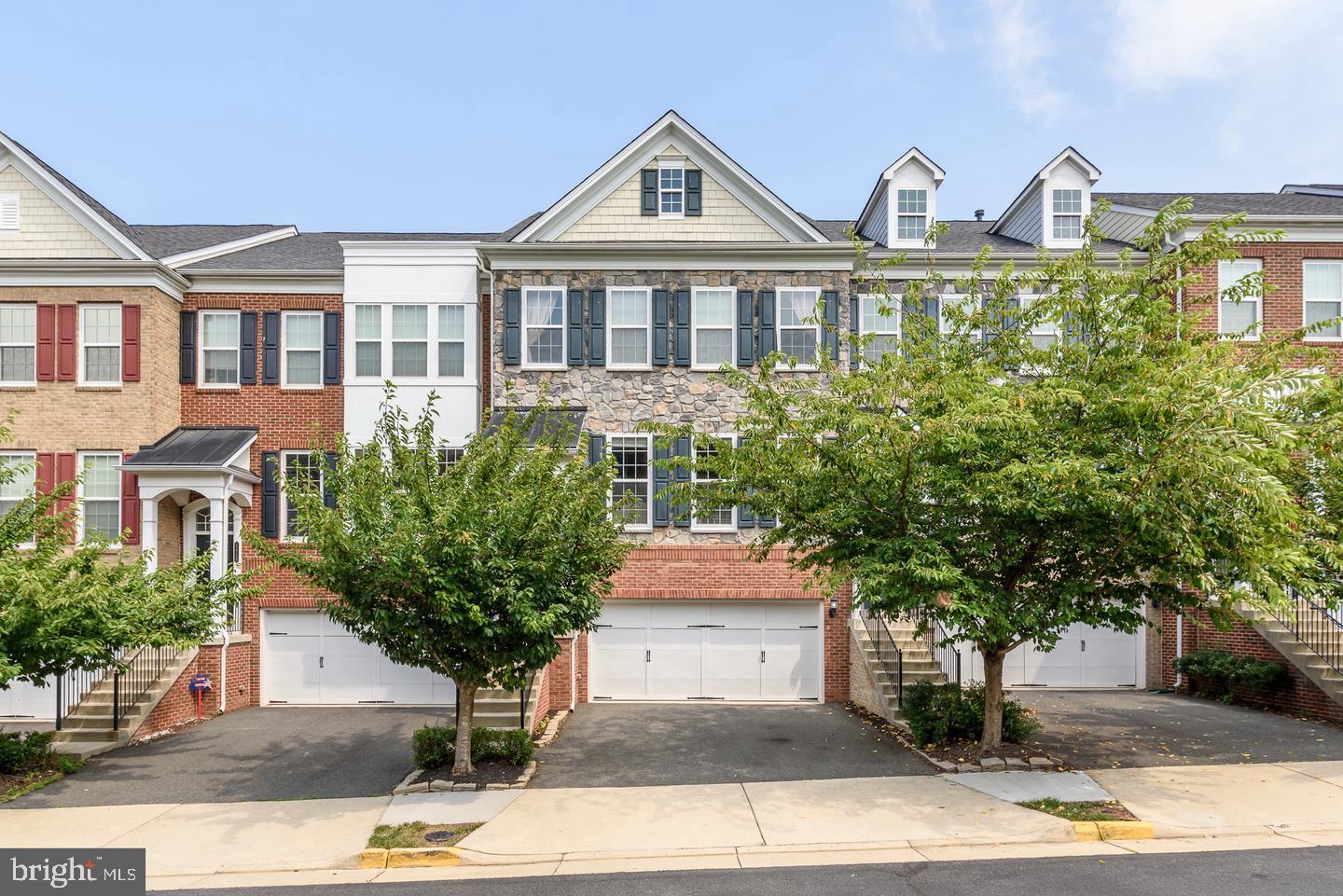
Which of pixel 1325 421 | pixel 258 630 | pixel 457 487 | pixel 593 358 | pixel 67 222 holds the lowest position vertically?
pixel 258 630

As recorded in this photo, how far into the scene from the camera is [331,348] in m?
19.6

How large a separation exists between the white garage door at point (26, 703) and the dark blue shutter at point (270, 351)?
24.3 feet

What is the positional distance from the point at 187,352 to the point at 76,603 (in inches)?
355

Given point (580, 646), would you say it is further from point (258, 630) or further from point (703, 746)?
point (258, 630)

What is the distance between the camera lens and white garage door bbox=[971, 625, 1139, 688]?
64.4 feet

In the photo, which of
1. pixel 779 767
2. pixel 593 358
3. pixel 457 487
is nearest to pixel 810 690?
pixel 779 767

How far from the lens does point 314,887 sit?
8766 mm

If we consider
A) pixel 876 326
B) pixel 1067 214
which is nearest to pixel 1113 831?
pixel 876 326

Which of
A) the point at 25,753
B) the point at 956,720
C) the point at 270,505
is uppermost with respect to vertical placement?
the point at 270,505

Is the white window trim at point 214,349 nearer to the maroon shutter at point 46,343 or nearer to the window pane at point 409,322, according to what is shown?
the maroon shutter at point 46,343

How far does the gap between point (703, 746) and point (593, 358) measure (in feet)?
27.3

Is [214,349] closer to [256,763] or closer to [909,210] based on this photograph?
[256,763]

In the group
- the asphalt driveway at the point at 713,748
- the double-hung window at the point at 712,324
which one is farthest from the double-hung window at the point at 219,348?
the asphalt driveway at the point at 713,748

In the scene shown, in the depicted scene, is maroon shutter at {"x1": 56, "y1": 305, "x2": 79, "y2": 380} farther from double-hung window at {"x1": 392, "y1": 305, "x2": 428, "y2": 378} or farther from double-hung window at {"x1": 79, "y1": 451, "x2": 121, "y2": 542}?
double-hung window at {"x1": 392, "y1": 305, "x2": 428, "y2": 378}
